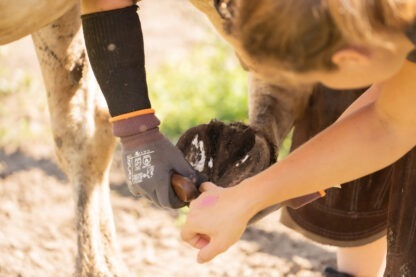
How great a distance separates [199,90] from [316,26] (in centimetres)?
282

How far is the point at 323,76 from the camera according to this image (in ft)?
5.56

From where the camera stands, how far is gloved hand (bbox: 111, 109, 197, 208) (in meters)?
2.21

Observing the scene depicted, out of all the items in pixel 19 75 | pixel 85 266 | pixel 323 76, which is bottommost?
pixel 85 266

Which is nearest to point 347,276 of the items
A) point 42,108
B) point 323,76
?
point 323,76

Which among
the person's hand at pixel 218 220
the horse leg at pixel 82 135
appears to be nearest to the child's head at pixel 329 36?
the person's hand at pixel 218 220

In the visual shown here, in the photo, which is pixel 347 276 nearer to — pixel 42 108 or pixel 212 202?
pixel 212 202

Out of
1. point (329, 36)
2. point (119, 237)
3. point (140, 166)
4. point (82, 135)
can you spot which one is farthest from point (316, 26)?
point (119, 237)

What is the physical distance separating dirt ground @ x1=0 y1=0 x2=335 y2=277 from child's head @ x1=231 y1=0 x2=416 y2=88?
154cm

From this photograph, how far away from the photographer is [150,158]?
87.4 inches

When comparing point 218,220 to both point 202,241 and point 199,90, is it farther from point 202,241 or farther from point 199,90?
point 199,90

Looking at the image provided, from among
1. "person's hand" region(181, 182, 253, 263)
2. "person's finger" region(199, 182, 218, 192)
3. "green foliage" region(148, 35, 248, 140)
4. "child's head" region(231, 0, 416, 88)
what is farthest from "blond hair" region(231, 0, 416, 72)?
"green foliage" region(148, 35, 248, 140)

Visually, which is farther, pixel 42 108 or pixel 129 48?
pixel 42 108

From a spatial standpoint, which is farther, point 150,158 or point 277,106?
point 277,106

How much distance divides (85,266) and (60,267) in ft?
0.76
